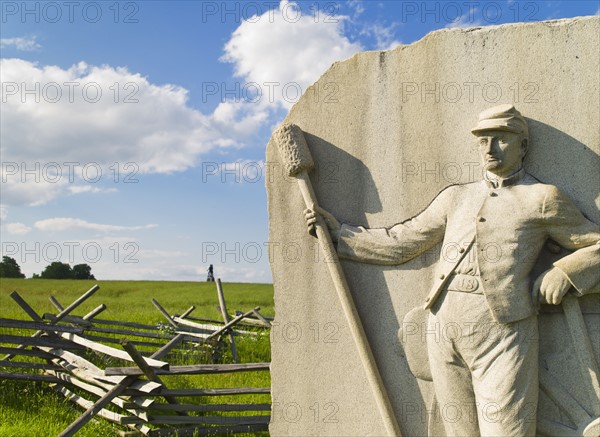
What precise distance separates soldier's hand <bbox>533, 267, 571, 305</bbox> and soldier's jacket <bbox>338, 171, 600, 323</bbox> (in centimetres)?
4

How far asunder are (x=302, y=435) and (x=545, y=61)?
3128mm

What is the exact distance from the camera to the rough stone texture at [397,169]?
13.5ft

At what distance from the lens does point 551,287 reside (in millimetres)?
3910

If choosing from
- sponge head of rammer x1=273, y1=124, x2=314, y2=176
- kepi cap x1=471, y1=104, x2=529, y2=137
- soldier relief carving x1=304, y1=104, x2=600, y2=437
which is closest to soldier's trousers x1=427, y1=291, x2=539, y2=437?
soldier relief carving x1=304, y1=104, x2=600, y2=437

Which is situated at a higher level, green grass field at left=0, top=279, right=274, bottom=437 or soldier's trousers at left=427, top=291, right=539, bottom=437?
soldier's trousers at left=427, top=291, right=539, bottom=437

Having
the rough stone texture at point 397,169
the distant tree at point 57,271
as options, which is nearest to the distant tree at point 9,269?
the distant tree at point 57,271

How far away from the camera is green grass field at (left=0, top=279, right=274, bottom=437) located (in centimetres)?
809

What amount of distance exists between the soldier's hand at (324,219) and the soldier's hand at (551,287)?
1395 millimetres

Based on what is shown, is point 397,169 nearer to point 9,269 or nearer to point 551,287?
point 551,287

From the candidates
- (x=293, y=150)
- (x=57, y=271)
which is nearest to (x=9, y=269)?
(x=57, y=271)

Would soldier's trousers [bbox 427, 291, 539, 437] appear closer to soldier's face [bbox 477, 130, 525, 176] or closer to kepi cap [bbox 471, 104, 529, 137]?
soldier's face [bbox 477, 130, 525, 176]

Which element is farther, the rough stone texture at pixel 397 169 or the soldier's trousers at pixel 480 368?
the rough stone texture at pixel 397 169

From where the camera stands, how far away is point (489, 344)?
13.0ft

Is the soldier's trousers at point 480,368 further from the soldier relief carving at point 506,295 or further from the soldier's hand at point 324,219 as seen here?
the soldier's hand at point 324,219
